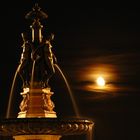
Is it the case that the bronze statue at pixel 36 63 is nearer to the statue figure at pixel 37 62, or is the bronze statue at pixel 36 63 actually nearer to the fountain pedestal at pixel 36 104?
the statue figure at pixel 37 62

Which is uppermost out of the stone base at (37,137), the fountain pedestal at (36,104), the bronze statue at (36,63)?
the bronze statue at (36,63)

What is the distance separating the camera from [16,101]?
1079 inches

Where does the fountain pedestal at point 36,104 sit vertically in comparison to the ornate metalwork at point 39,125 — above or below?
above

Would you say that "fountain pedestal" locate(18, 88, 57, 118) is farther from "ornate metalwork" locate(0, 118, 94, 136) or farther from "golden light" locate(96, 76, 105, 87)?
"golden light" locate(96, 76, 105, 87)

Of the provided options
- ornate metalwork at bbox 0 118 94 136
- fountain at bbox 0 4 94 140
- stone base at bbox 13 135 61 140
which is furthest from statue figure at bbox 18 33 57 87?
ornate metalwork at bbox 0 118 94 136

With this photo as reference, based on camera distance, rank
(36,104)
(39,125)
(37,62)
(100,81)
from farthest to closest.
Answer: (100,81)
(37,62)
(36,104)
(39,125)

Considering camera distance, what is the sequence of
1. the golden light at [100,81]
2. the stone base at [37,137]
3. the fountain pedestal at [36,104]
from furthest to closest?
the golden light at [100,81], the fountain pedestal at [36,104], the stone base at [37,137]

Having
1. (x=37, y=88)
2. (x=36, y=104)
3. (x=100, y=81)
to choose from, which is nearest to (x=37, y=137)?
(x=36, y=104)

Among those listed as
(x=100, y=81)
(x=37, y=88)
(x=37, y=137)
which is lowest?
(x=37, y=137)

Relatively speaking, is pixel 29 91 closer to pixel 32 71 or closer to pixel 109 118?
pixel 32 71

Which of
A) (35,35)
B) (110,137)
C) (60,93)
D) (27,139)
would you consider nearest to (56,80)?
(60,93)

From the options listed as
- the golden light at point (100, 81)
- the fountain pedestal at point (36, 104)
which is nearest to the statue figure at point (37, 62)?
the fountain pedestal at point (36, 104)

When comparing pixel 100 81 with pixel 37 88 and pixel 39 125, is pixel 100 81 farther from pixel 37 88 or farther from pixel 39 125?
pixel 39 125

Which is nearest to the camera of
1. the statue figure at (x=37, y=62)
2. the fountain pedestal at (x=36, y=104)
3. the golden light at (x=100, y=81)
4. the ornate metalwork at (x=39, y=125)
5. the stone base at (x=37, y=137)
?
the ornate metalwork at (x=39, y=125)
